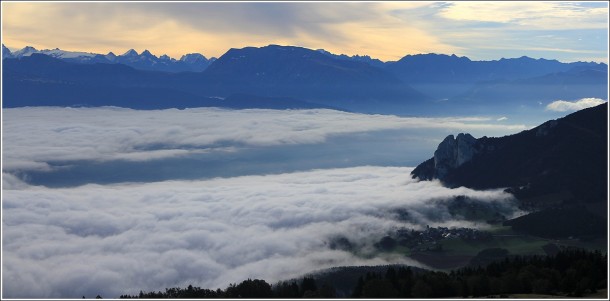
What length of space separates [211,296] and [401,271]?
52.9 meters

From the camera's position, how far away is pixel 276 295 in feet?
620

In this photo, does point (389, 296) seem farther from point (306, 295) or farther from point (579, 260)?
point (579, 260)

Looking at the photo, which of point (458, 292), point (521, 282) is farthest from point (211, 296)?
point (521, 282)

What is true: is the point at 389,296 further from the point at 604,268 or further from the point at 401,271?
the point at 604,268

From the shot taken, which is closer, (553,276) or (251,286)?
(553,276)

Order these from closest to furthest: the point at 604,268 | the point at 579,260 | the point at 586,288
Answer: the point at 586,288
the point at 604,268
the point at 579,260

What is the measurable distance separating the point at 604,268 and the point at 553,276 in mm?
15845

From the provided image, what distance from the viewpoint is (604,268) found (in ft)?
590

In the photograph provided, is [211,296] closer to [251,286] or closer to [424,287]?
[251,286]

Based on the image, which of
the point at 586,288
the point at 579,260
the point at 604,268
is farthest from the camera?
the point at 579,260

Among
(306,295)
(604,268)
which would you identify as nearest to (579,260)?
(604,268)

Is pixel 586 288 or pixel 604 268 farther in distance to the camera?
pixel 604 268

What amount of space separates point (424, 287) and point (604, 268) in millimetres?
48024

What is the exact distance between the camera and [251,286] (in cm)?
19588
